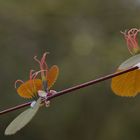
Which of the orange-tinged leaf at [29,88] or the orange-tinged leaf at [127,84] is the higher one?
the orange-tinged leaf at [29,88]

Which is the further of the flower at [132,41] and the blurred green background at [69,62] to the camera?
the blurred green background at [69,62]

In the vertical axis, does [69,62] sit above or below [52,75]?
above

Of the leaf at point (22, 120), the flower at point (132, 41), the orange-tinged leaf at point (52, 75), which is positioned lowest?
the leaf at point (22, 120)

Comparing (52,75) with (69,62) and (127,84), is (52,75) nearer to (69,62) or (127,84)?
(127,84)

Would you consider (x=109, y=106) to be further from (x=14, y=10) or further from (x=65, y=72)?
(x=14, y=10)

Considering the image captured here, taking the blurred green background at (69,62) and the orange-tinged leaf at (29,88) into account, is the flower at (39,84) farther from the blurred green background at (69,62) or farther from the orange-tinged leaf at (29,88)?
the blurred green background at (69,62)

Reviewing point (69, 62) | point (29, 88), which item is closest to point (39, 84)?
point (29, 88)

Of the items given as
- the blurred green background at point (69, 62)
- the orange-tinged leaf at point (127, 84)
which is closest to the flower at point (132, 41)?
the orange-tinged leaf at point (127, 84)
